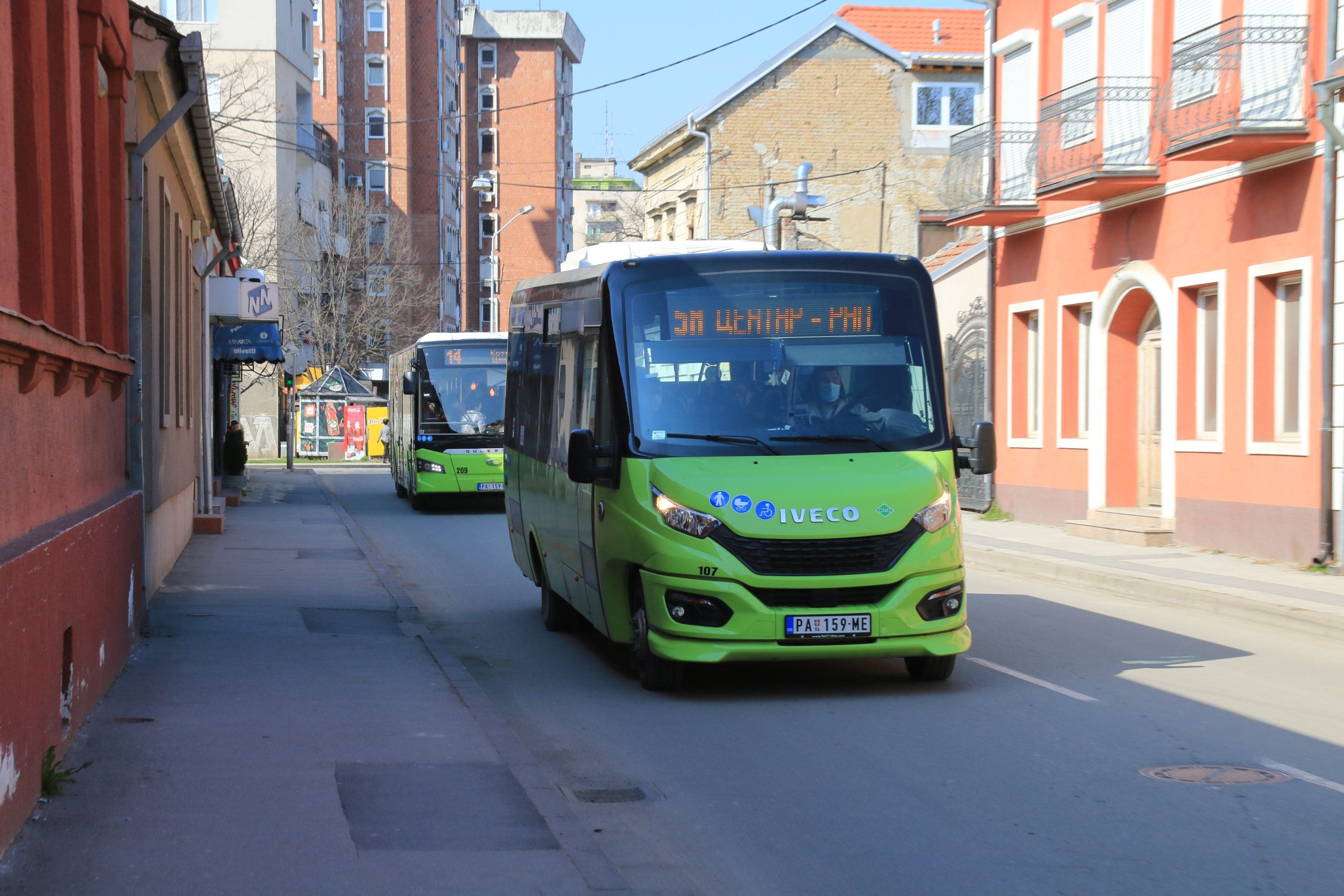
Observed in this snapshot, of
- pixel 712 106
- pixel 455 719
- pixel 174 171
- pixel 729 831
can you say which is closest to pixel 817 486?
pixel 455 719

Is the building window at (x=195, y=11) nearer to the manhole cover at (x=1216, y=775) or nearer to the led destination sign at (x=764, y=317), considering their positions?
the led destination sign at (x=764, y=317)

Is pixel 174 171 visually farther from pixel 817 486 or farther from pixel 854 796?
pixel 854 796

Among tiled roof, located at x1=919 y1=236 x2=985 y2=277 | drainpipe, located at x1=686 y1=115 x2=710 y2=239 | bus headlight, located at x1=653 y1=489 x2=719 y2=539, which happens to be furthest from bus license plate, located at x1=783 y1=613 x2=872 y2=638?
drainpipe, located at x1=686 y1=115 x2=710 y2=239

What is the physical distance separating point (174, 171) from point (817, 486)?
483 inches

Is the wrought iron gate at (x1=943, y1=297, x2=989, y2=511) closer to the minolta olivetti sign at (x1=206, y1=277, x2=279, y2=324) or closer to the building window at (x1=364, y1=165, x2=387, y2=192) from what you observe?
the minolta olivetti sign at (x1=206, y1=277, x2=279, y2=324)

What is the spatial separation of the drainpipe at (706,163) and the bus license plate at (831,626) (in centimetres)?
3528

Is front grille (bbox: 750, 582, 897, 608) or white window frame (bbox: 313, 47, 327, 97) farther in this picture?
white window frame (bbox: 313, 47, 327, 97)

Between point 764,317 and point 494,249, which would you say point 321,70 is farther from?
point 764,317

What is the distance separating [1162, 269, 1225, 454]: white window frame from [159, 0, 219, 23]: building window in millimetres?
42817

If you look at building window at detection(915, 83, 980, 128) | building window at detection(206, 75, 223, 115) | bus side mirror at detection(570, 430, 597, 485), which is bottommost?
bus side mirror at detection(570, 430, 597, 485)

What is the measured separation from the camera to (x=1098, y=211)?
20.8 m

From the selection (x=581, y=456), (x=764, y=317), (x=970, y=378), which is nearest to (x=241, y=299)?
(x=970, y=378)

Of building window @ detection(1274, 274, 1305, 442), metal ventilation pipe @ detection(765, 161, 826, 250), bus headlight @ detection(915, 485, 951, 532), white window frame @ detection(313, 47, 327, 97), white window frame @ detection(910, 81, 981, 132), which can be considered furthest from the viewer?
white window frame @ detection(313, 47, 327, 97)

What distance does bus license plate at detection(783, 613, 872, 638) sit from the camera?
8.48m
